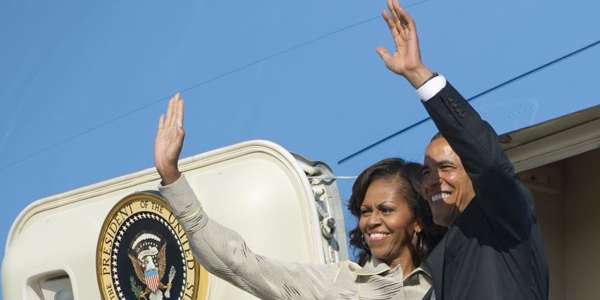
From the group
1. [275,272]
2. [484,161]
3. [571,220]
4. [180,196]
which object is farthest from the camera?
[571,220]

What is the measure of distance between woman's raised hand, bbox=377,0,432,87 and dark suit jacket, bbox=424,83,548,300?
0.06 meters

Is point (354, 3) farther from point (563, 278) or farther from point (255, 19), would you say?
point (563, 278)

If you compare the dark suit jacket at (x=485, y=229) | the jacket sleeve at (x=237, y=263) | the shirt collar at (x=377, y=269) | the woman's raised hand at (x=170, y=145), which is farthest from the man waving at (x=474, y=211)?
the woman's raised hand at (x=170, y=145)

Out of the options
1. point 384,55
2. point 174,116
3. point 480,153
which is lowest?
point 480,153

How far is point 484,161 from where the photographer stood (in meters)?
1.95

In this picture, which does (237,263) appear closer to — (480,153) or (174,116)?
(174,116)

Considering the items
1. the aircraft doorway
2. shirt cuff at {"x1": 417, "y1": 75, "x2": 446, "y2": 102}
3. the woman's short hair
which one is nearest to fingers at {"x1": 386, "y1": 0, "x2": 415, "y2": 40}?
shirt cuff at {"x1": 417, "y1": 75, "x2": 446, "y2": 102}

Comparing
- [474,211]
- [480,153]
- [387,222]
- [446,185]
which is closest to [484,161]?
[480,153]

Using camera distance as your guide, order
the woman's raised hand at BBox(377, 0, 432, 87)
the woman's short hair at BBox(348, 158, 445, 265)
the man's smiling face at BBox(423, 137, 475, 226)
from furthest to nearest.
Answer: the woman's short hair at BBox(348, 158, 445, 265) → the man's smiling face at BBox(423, 137, 475, 226) → the woman's raised hand at BBox(377, 0, 432, 87)

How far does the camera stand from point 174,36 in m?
3.60

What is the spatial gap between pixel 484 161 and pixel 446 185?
259mm

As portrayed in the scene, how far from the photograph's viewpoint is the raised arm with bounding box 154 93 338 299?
2.38 meters

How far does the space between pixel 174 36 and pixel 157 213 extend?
0.77 meters

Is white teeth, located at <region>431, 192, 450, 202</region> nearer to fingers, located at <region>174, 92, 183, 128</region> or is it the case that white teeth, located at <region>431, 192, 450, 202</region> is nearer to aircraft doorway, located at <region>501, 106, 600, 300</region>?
fingers, located at <region>174, 92, 183, 128</region>
